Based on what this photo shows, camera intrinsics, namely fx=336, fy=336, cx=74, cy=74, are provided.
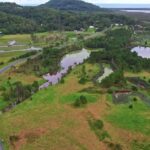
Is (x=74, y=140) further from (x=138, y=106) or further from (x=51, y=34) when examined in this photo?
(x=51, y=34)

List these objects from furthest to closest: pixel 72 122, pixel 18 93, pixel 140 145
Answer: pixel 18 93 → pixel 72 122 → pixel 140 145

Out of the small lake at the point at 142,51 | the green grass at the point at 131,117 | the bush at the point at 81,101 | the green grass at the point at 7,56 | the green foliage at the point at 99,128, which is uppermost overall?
the bush at the point at 81,101

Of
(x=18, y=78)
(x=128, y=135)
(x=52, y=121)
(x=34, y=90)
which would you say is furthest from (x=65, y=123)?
(x=18, y=78)

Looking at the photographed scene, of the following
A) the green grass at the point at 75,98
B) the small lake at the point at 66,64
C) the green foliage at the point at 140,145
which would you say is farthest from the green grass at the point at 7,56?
the green foliage at the point at 140,145

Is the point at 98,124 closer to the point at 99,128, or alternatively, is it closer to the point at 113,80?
the point at 99,128

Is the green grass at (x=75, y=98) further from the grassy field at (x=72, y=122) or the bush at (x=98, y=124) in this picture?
the bush at (x=98, y=124)

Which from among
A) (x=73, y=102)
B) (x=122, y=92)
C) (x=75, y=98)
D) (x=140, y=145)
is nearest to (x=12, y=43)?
(x=122, y=92)
